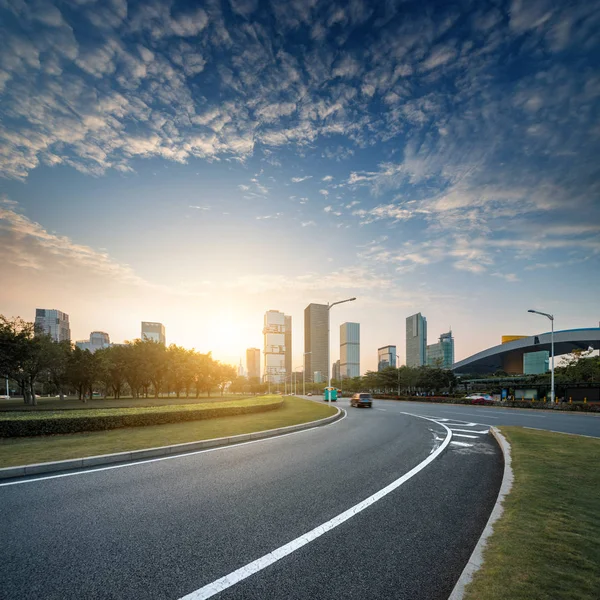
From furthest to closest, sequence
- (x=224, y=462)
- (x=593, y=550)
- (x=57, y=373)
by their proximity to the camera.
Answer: (x=57, y=373), (x=224, y=462), (x=593, y=550)

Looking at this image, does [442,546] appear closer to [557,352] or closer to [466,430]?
[466,430]

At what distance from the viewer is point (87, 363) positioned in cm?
5012

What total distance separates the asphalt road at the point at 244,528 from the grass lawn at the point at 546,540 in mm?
399

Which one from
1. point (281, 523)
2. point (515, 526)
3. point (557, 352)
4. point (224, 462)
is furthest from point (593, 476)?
point (557, 352)

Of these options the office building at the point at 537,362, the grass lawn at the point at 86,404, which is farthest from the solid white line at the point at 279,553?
the office building at the point at 537,362

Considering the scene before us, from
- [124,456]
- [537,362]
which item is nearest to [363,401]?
[124,456]

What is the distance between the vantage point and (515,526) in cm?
430

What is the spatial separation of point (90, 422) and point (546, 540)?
1417 centimetres

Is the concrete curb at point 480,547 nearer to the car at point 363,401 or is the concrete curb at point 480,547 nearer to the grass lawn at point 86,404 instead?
the car at point 363,401

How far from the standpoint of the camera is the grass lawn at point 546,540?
2969 mm

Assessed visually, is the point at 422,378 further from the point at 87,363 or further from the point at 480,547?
the point at 480,547

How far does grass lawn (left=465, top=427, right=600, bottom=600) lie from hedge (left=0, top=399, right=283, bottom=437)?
1351 centimetres

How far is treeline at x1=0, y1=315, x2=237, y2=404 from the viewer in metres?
37.7

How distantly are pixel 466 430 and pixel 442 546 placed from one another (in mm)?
11972
